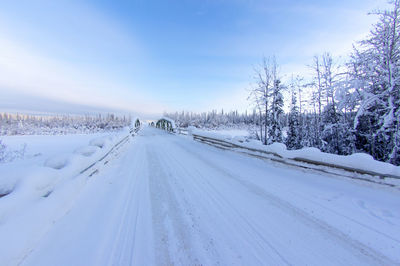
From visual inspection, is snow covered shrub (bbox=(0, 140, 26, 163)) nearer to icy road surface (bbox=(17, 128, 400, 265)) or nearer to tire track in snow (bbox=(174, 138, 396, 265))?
icy road surface (bbox=(17, 128, 400, 265))

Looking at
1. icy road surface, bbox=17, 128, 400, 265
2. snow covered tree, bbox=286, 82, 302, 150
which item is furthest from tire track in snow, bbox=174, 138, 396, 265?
snow covered tree, bbox=286, 82, 302, 150

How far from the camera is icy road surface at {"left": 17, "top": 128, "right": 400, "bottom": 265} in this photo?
1884 millimetres

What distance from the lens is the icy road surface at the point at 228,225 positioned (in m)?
1.88

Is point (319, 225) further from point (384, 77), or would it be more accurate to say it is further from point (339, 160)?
point (384, 77)

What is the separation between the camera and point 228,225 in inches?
96.7

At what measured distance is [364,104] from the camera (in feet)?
25.1

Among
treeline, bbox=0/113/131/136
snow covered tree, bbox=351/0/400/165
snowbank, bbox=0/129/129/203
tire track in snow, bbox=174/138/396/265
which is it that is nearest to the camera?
tire track in snow, bbox=174/138/396/265

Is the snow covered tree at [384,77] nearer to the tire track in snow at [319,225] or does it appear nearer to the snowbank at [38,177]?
the tire track in snow at [319,225]

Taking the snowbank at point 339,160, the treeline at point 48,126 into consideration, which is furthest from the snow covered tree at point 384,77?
the treeline at point 48,126

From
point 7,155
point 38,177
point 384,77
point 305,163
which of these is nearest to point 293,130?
point 384,77

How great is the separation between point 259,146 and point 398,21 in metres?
9.70

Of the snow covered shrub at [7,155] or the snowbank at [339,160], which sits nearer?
the snowbank at [339,160]

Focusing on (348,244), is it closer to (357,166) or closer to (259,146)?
(357,166)

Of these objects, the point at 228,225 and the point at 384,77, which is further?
the point at 384,77
